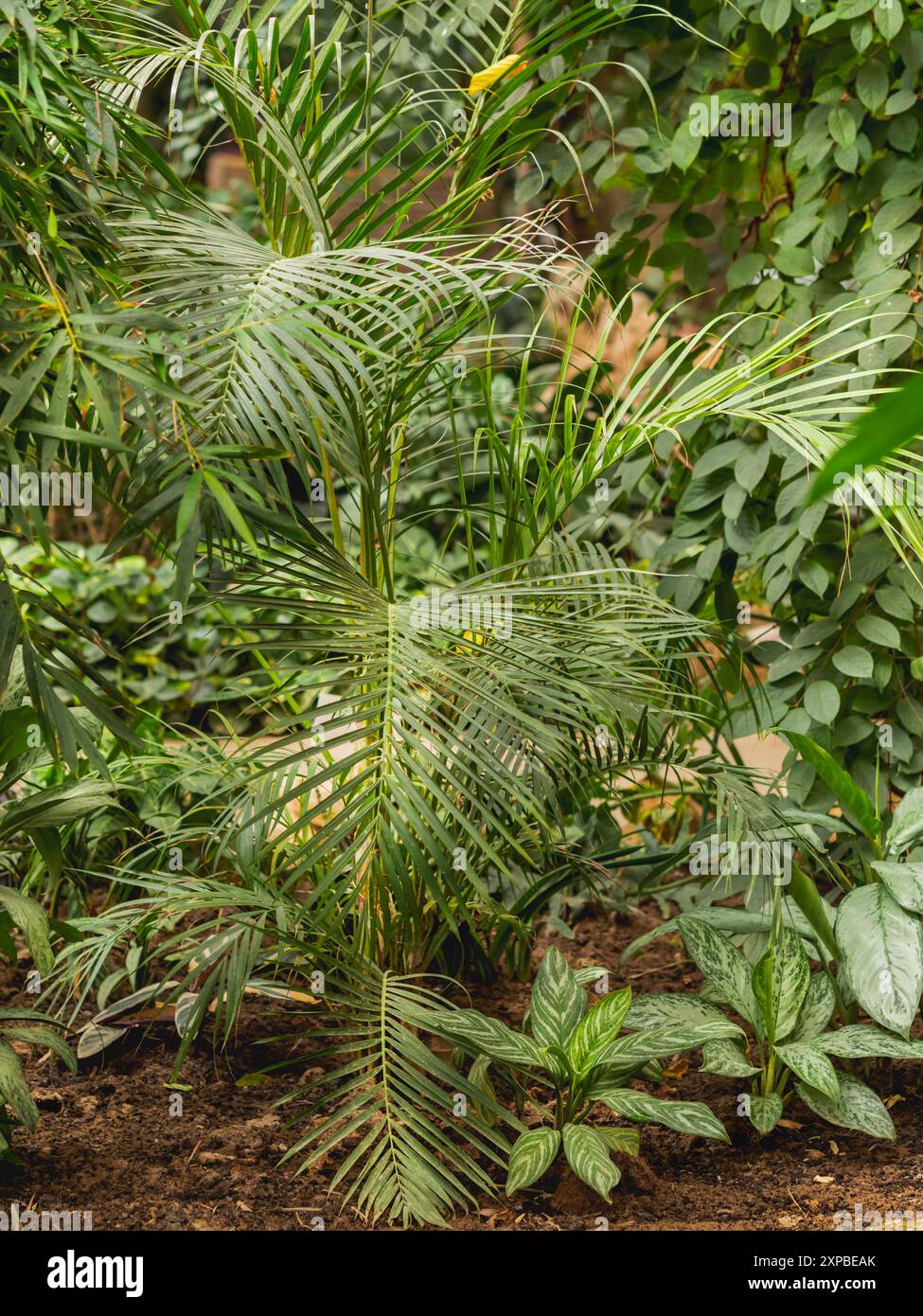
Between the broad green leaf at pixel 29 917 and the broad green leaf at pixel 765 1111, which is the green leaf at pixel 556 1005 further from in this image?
the broad green leaf at pixel 29 917

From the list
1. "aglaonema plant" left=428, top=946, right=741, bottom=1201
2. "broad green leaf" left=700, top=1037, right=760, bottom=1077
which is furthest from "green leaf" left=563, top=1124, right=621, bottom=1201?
"broad green leaf" left=700, top=1037, right=760, bottom=1077

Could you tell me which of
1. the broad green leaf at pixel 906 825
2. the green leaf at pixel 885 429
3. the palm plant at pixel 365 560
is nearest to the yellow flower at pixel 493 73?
the palm plant at pixel 365 560

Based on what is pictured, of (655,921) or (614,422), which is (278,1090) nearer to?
(655,921)

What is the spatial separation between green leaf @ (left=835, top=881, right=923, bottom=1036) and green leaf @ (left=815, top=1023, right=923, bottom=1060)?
0.02 m

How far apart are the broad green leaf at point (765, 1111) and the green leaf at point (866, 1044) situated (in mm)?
115

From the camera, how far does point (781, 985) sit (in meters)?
2.04

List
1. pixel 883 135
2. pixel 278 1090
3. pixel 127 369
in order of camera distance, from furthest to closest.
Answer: pixel 883 135, pixel 278 1090, pixel 127 369

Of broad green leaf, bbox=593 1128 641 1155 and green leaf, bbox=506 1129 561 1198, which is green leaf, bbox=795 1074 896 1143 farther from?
green leaf, bbox=506 1129 561 1198

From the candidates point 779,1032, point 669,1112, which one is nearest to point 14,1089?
point 669,1112

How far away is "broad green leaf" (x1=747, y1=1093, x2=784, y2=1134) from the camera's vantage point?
75.9 inches

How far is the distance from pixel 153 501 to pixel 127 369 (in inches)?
7.0

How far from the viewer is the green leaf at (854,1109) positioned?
74.8 inches

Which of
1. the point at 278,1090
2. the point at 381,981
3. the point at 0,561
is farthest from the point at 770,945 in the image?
the point at 0,561

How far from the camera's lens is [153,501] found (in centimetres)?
157
